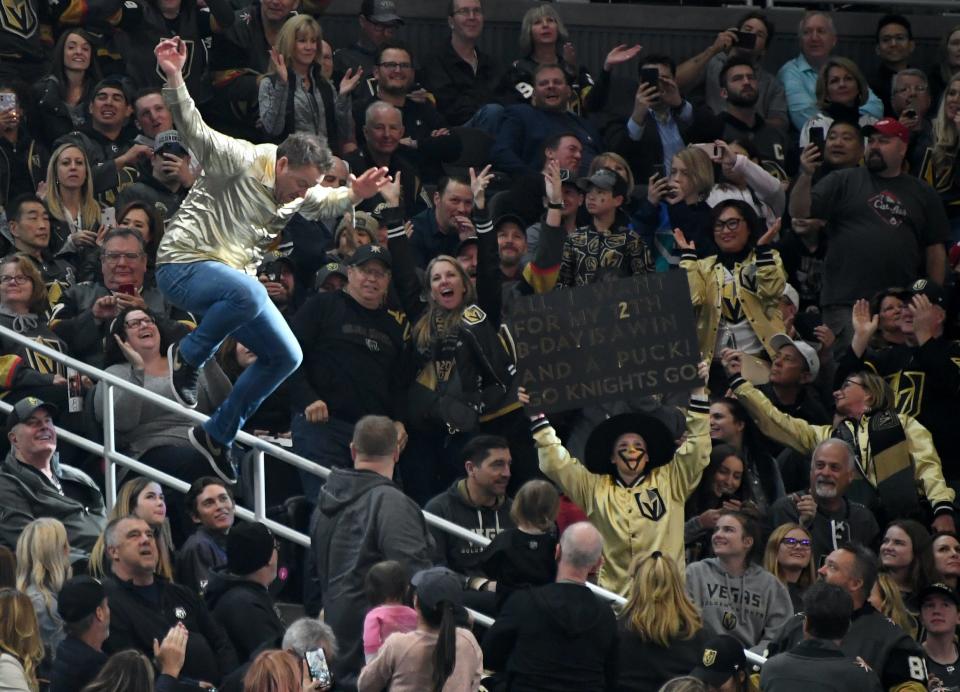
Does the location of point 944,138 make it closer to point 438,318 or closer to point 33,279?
point 438,318

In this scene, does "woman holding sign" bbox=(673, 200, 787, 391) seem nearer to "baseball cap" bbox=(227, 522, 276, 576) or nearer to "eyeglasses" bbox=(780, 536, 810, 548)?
"eyeglasses" bbox=(780, 536, 810, 548)

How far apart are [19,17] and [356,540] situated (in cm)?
595

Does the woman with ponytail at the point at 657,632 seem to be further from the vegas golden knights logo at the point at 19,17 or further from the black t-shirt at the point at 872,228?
the vegas golden knights logo at the point at 19,17

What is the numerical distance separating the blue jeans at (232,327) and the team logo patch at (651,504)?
6.36ft

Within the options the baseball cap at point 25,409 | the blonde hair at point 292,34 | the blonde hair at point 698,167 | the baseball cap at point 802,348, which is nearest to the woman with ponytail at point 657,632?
the baseball cap at point 25,409

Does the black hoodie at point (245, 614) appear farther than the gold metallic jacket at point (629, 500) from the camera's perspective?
No

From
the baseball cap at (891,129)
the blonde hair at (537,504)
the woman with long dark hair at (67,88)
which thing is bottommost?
the blonde hair at (537,504)

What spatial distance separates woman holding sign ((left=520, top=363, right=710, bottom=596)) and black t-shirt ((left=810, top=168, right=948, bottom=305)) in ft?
12.0

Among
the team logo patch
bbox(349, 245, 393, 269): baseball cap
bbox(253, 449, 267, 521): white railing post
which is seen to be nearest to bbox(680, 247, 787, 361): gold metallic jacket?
bbox(349, 245, 393, 269): baseball cap

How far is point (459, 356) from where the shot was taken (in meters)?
13.1

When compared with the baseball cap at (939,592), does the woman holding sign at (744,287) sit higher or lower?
higher

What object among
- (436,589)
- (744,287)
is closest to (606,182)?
(744,287)

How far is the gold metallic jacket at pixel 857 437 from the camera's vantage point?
13.4 metres

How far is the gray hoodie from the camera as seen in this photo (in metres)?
11.6
